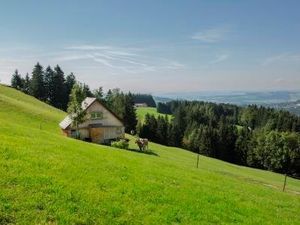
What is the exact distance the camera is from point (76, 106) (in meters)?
70.9

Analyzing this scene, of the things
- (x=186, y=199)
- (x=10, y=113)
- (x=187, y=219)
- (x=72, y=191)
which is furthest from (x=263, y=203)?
(x=10, y=113)

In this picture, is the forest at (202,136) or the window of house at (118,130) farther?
the forest at (202,136)

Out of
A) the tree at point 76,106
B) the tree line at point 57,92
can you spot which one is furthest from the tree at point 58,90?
the tree at point 76,106

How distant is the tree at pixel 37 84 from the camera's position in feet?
492

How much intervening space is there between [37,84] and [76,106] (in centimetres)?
8480

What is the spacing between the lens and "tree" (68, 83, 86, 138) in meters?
69.8

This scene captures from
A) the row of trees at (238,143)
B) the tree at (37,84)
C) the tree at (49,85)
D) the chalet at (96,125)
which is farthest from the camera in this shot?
the tree at (49,85)

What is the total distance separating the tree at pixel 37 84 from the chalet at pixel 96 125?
7555cm

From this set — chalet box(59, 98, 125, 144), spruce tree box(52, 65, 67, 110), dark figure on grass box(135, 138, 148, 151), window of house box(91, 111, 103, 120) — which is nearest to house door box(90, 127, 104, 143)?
chalet box(59, 98, 125, 144)

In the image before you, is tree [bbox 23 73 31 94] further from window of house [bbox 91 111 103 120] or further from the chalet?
window of house [bbox 91 111 103 120]

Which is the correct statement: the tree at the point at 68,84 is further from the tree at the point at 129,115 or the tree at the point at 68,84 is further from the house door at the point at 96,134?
the house door at the point at 96,134

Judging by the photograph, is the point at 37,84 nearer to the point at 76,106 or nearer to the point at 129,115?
the point at 129,115

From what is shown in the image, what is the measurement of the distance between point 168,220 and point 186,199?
388 centimetres

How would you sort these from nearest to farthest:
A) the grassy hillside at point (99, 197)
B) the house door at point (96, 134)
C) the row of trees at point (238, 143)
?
the grassy hillside at point (99, 197), the house door at point (96, 134), the row of trees at point (238, 143)
